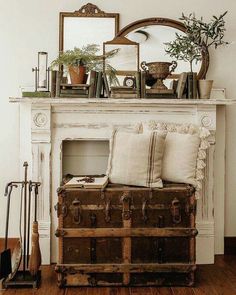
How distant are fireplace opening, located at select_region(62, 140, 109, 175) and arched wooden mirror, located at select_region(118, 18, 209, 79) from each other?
0.79m

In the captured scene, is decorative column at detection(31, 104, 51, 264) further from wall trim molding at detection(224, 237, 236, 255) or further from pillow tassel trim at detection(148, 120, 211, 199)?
wall trim molding at detection(224, 237, 236, 255)

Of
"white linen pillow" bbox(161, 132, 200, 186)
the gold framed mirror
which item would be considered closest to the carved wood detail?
A: the gold framed mirror

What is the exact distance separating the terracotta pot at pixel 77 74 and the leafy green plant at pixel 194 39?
0.71 meters

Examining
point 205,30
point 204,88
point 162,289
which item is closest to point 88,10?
point 205,30

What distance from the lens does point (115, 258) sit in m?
3.03

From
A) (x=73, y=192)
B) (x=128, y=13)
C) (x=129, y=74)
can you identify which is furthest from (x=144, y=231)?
(x=128, y=13)

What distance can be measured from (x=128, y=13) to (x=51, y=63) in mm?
733

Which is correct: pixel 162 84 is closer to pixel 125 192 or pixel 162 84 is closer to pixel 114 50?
pixel 114 50

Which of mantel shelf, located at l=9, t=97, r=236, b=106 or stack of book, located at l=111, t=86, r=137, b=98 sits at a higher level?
stack of book, located at l=111, t=86, r=137, b=98

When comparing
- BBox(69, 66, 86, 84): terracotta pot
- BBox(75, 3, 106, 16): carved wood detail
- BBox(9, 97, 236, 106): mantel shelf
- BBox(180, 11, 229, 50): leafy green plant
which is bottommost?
BBox(9, 97, 236, 106): mantel shelf

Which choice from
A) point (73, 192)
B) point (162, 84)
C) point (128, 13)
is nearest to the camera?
point (73, 192)

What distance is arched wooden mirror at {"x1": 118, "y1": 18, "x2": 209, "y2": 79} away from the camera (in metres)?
3.68

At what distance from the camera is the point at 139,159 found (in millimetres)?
3076

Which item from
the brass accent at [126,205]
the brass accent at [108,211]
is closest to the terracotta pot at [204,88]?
the brass accent at [126,205]
